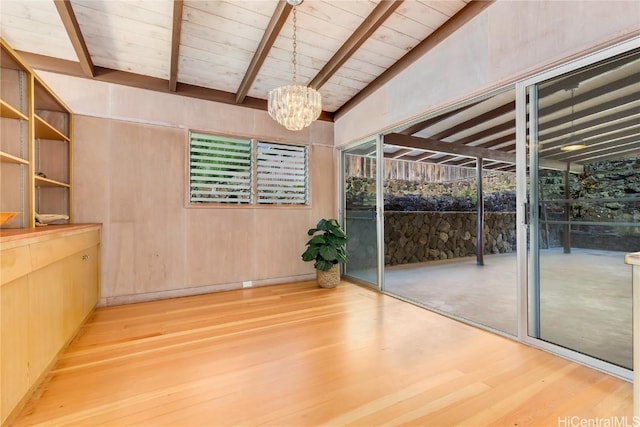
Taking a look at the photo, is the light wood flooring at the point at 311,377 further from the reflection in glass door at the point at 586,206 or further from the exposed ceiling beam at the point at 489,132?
the exposed ceiling beam at the point at 489,132

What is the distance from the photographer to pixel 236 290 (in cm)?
388

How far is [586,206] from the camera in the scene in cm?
197

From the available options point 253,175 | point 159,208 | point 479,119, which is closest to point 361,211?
point 253,175

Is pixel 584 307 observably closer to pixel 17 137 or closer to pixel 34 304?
pixel 34 304

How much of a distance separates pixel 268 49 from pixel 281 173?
1.72 m

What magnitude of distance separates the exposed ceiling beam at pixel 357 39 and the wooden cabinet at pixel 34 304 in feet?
9.84

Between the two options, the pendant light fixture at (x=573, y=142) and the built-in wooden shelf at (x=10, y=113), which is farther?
the pendant light fixture at (x=573, y=142)

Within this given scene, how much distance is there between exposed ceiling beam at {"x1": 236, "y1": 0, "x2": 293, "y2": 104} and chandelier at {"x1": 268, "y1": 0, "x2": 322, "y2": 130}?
110 mm

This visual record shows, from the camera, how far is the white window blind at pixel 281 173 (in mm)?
4172

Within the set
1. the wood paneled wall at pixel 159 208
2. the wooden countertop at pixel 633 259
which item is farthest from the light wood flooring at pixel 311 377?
the wooden countertop at pixel 633 259

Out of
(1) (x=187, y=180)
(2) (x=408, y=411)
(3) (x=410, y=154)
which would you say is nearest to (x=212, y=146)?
(1) (x=187, y=180)

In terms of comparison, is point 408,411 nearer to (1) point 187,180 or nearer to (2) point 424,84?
(2) point 424,84

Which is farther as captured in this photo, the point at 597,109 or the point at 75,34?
the point at 75,34

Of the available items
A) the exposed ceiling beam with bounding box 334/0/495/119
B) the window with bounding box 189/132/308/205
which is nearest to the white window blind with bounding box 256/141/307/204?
the window with bounding box 189/132/308/205
